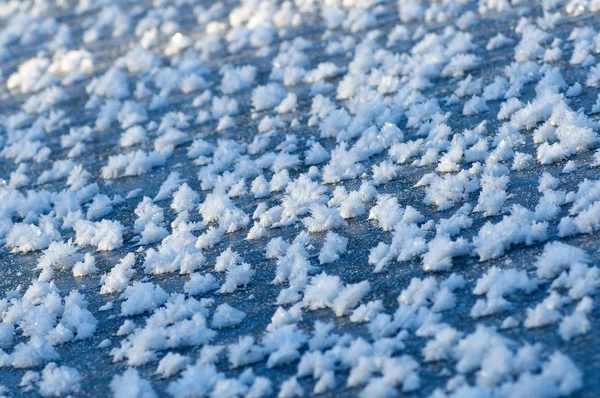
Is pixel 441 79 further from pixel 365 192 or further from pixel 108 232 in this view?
pixel 108 232

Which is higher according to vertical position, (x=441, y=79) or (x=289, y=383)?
(x=289, y=383)

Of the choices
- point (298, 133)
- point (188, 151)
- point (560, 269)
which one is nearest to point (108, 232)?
point (188, 151)

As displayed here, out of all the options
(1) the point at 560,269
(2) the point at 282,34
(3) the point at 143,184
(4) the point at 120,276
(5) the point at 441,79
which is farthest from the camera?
(2) the point at 282,34

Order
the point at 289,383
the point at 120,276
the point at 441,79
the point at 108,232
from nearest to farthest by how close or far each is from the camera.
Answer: the point at 289,383 < the point at 120,276 < the point at 108,232 < the point at 441,79

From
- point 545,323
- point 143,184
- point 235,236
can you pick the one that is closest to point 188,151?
point 143,184

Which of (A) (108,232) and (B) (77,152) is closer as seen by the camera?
(A) (108,232)

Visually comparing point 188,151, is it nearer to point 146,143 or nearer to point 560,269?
Result: point 146,143
